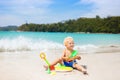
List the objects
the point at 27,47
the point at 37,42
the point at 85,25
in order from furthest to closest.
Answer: the point at 85,25, the point at 37,42, the point at 27,47

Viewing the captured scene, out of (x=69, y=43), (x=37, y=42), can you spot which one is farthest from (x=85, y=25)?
(x=69, y=43)

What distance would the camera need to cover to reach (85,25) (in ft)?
172

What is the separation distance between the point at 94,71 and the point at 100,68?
40cm

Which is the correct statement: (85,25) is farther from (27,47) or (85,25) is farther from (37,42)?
(27,47)

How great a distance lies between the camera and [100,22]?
52312 mm

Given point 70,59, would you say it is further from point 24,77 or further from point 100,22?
point 100,22

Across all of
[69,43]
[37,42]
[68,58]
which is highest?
[69,43]

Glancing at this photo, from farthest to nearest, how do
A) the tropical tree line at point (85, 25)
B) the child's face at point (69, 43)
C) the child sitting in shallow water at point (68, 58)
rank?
the tropical tree line at point (85, 25)
the child's face at point (69, 43)
the child sitting in shallow water at point (68, 58)

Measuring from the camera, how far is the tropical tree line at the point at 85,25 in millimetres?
47812

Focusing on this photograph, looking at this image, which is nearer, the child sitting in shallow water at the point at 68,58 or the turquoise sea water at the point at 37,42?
the child sitting in shallow water at the point at 68,58

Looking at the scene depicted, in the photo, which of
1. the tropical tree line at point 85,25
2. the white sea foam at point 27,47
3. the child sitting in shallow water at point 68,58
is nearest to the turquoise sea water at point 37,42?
the white sea foam at point 27,47

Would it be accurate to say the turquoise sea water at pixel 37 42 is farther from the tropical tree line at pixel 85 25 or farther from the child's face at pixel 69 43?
the tropical tree line at pixel 85 25

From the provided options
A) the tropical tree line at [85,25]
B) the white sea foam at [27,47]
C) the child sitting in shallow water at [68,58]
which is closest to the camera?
the child sitting in shallow water at [68,58]

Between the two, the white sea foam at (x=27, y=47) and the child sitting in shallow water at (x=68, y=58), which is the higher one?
the child sitting in shallow water at (x=68, y=58)
